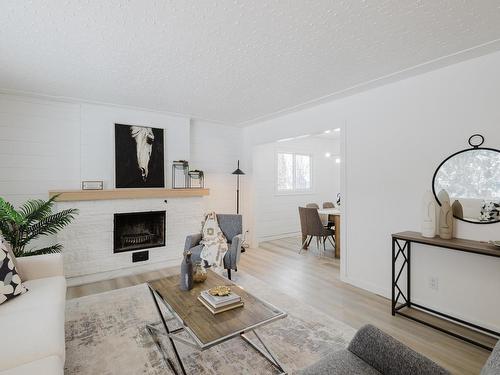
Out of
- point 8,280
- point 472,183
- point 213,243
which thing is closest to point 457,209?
point 472,183

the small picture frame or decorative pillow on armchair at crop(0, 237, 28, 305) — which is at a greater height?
the small picture frame

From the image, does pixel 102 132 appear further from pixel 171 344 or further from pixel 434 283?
pixel 434 283

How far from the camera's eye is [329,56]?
8.04ft

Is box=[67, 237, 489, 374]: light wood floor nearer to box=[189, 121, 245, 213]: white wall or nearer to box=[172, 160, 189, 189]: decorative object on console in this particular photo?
box=[189, 121, 245, 213]: white wall

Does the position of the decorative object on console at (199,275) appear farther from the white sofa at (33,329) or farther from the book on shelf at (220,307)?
the white sofa at (33,329)

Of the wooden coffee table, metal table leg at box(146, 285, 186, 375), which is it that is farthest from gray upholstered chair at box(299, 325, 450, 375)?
metal table leg at box(146, 285, 186, 375)

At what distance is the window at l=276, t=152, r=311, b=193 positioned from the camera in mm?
6551

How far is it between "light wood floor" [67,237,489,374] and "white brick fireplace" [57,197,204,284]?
0.67 feet

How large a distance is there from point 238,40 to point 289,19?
1.51 feet

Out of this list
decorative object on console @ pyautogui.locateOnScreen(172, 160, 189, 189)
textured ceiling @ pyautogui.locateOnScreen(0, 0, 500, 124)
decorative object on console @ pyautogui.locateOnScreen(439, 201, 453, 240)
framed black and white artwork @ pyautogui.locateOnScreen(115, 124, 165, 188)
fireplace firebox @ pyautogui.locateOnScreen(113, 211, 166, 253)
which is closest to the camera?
textured ceiling @ pyautogui.locateOnScreen(0, 0, 500, 124)

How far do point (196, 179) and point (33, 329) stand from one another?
3441mm

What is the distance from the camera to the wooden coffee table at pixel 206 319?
163cm

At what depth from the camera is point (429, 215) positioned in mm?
2602

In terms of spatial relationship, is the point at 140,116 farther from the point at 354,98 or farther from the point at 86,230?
the point at 354,98
